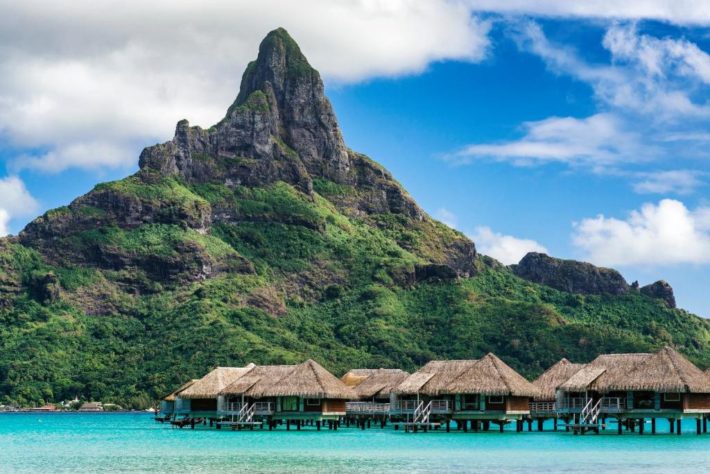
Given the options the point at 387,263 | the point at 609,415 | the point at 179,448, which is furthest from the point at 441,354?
the point at 179,448

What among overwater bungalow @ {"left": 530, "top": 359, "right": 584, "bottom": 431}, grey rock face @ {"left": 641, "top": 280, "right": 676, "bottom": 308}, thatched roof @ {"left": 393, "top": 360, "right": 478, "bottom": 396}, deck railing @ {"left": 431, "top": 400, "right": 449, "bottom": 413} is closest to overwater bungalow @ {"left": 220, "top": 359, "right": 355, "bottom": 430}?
thatched roof @ {"left": 393, "top": 360, "right": 478, "bottom": 396}

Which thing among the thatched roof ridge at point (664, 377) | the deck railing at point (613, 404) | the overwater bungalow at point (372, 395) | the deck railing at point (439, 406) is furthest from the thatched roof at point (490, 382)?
the overwater bungalow at point (372, 395)

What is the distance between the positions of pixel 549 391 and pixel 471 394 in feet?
21.3

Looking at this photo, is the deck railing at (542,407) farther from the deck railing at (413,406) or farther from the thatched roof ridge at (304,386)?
the thatched roof ridge at (304,386)

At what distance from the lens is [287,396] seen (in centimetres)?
7631

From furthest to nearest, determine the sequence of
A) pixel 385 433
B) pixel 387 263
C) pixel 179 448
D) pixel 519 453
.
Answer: pixel 387 263, pixel 385 433, pixel 179 448, pixel 519 453

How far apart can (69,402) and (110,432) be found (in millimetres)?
58472

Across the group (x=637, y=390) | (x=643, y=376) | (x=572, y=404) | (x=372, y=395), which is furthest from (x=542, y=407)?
(x=372, y=395)

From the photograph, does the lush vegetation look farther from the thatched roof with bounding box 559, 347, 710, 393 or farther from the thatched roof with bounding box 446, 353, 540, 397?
the thatched roof with bounding box 559, 347, 710, 393

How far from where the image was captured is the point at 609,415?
69.6 metres

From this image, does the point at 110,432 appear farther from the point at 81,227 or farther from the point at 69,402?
the point at 81,227

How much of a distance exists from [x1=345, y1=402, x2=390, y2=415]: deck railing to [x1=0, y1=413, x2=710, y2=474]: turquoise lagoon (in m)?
3.35

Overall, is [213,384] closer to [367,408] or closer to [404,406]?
[367,408]

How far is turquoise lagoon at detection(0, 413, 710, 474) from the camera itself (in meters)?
48.4
